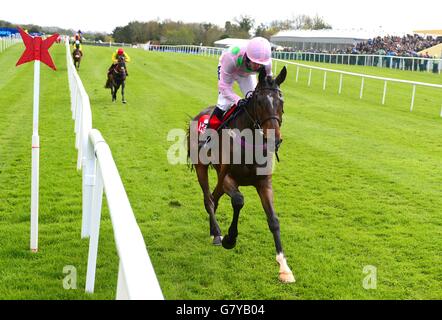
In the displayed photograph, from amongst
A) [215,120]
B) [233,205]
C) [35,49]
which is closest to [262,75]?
[215,120]

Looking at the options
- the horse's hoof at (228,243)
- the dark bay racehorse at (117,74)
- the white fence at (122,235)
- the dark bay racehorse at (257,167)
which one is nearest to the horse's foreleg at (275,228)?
the dark bay racehorse at (257,167)

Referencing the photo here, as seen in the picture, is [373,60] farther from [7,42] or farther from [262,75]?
[262,75]

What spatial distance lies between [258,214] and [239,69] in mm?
1708

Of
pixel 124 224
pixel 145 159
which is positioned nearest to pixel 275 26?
pixel 145 159

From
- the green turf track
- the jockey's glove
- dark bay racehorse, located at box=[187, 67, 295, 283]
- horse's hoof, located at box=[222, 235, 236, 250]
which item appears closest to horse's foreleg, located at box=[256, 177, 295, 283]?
dark bay racehorse, located at box=[187, 67, 295, 283]

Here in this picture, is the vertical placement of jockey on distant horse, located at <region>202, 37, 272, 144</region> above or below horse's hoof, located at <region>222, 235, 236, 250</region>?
above

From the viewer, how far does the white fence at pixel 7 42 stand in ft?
113

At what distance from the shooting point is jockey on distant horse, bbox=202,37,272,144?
13.1 ft

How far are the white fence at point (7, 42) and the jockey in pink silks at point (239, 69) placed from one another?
3198cm

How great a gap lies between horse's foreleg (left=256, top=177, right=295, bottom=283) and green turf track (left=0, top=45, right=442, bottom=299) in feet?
0.35

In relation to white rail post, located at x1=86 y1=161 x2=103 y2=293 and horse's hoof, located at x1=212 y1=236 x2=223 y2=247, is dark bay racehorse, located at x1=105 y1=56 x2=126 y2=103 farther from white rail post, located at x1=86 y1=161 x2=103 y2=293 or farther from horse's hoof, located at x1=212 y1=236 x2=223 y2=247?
white rail post, located at x1=86 y1=161 x2=103 y2=293

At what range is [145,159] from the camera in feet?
25.9

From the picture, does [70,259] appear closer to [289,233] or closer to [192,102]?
[289,233]

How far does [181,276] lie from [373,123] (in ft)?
30.7
